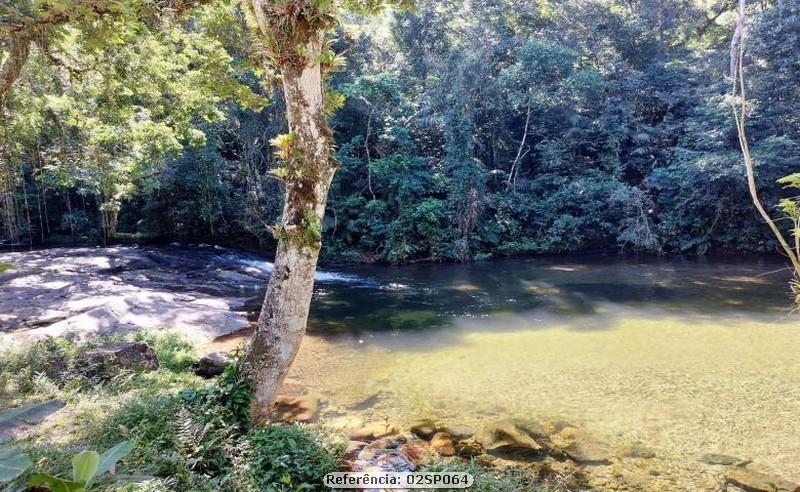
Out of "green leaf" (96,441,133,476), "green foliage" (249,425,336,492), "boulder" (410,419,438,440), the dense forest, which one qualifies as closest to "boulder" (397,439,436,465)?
"boulder" (410,419,438,440)

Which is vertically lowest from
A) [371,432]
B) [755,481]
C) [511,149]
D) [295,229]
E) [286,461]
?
[755,481]

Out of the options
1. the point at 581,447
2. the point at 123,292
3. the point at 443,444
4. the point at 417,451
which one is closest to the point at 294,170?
the point at 417,451

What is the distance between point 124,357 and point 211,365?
45.4 inches

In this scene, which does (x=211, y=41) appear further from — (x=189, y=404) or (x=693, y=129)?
Result: (x=693, y=129)

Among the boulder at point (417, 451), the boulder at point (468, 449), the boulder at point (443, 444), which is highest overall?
the boulder at point (417, 451)

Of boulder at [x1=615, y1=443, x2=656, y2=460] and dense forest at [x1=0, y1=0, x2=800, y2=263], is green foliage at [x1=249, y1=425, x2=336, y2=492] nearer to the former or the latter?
boulder at [x1=615, y1=443, x2=656, y2=460]

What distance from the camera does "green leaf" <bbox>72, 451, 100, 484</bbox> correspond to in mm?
2143

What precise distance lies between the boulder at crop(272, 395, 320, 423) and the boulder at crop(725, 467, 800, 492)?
436 centimetres

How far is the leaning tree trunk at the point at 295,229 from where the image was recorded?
14.6 feet

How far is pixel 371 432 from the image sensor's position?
17.8ft

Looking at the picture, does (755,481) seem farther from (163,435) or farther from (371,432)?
(163,435)

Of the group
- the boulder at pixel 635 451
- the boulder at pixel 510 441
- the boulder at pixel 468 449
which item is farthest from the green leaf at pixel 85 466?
the boulder at pixel 635 451

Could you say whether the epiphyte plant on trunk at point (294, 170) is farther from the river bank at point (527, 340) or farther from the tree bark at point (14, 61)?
the tree bark at point (14, 61)

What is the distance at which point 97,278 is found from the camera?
12461mm
